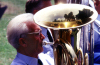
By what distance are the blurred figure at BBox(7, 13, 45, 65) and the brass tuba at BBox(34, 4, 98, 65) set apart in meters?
0.33

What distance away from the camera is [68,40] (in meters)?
1.12

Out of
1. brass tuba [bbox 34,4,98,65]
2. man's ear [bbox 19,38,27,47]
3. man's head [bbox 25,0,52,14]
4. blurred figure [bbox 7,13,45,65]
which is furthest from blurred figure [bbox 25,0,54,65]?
brass tuba [bbox 34,4,98,65]

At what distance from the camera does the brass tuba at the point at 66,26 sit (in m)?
1.06

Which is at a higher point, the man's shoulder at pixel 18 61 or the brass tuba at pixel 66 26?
the brass tuba at pixel 66 26

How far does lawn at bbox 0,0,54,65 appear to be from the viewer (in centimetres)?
216

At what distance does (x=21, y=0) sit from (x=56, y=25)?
1.53 m

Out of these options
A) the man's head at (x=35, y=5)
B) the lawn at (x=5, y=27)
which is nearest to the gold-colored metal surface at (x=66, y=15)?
the man's head at (x=35, y=5)

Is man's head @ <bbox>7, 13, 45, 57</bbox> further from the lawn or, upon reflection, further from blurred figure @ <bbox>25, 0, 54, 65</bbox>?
the lawn

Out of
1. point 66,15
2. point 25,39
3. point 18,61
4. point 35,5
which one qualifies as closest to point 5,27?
point 35,5

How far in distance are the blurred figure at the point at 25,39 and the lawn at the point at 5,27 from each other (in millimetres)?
563

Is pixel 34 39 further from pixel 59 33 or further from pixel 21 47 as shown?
pixel 59 33

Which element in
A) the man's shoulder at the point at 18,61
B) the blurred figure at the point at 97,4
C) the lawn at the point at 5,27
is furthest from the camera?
the blurred figure at the point at 97,4

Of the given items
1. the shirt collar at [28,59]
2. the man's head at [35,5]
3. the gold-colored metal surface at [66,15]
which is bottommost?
the shirt collar at [28,59]

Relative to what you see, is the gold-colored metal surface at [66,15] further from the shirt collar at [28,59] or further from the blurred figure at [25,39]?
the shirt collar at [28,59]
